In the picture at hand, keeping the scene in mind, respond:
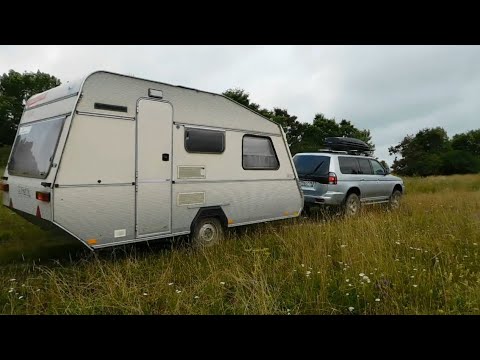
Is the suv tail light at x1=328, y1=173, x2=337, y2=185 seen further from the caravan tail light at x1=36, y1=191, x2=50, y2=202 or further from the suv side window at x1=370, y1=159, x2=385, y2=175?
the caravan tail light at x1=36, y1=191, x2=50, y2=202

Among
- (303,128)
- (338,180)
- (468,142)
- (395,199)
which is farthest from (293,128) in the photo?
(468,142)

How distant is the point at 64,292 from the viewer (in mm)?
3568

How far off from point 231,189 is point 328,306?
10.0 feet

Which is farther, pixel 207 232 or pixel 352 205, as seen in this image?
pixel 352 205

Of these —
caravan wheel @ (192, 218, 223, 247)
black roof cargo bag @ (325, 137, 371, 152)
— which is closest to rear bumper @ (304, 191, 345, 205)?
black roof cargo bag @ (325, 137, 371, 152)

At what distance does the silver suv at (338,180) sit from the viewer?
853 cm

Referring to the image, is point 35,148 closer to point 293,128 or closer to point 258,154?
point 258,154

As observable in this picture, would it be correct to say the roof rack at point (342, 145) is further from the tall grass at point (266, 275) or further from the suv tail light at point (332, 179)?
the tall grass at point (266, 275)

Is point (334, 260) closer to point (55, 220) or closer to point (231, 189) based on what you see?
point (231, 189)

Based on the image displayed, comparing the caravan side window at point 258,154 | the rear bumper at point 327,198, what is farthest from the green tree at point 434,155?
the caravan side window at point 258,154

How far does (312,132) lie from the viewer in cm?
3447

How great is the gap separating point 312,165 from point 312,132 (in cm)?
2669
